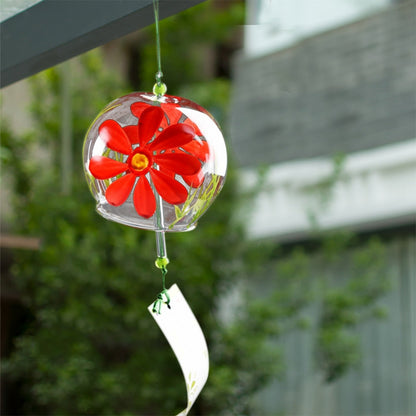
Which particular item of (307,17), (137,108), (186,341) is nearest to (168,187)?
(137,108)

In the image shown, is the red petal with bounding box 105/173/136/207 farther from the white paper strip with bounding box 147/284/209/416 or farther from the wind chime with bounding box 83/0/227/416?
the white paper strip with bounding box 147/284/209/416

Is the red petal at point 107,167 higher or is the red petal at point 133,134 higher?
the red petal at point 133,134

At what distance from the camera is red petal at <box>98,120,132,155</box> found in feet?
3.85

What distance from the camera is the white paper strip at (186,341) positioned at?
44.6 inches

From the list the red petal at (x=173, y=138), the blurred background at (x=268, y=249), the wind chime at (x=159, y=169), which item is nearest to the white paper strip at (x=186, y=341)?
the wind chime at (x=159, y=169)

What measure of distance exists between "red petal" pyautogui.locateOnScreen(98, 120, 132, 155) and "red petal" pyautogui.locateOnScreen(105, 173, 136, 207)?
42 millimetres

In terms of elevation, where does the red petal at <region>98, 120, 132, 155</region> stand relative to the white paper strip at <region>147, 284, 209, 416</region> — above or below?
above

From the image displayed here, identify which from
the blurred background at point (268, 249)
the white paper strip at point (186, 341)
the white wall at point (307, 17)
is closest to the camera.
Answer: the white paper strip at point (186, 341)

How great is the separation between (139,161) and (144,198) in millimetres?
62

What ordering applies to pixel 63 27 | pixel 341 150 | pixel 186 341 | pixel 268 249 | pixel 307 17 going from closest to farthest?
1. pixel 186 341
2. pixel 63 27
3. pixel 268 249
4. pixel 341 150
5. pixel 307 17

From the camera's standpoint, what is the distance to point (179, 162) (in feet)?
3.83

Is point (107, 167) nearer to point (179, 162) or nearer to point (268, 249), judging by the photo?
point (179, 162)

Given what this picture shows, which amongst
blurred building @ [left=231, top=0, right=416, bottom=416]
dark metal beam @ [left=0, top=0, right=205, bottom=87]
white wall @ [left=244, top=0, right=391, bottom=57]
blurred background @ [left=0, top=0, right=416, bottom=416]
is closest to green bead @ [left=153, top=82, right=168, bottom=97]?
dark metal beam @ [left=0, top=0, right=205, bottom=87]

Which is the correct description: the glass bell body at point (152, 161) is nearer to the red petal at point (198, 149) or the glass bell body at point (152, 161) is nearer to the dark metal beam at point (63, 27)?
the red petal at point (198, 149)
